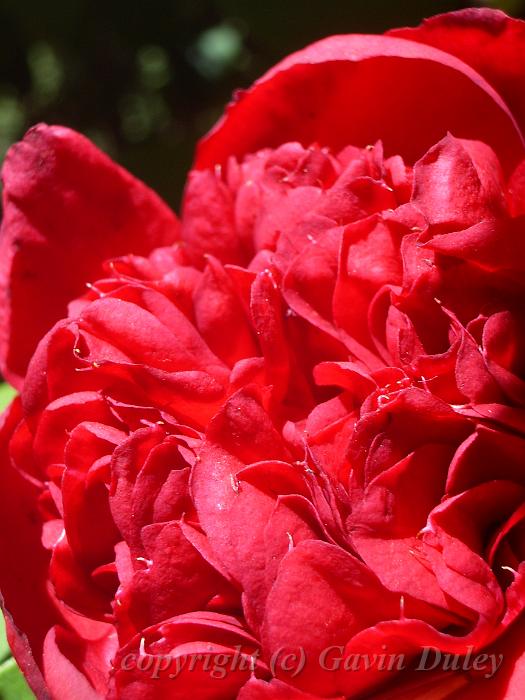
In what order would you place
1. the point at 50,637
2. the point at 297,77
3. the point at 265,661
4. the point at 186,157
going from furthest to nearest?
the point at 186,157, the point at 297,77, the point at 50,637, the point at 265,661

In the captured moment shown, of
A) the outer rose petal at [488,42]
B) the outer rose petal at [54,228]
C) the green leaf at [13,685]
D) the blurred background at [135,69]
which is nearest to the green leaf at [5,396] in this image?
the outer rose petal at [54,228]

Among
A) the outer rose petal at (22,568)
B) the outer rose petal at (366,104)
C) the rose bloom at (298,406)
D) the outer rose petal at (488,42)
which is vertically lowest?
the outer rose petal at (22,568)

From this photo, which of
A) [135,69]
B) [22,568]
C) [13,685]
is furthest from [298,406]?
[135,69]

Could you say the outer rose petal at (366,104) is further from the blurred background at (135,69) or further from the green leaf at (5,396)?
the blurred background at (135,69)

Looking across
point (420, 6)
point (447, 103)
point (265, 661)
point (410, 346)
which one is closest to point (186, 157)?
point (420, 6)

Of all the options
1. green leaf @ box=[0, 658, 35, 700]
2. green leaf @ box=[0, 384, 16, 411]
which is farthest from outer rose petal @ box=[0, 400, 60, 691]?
green leaf @ box=[0, 384, 16, 411]

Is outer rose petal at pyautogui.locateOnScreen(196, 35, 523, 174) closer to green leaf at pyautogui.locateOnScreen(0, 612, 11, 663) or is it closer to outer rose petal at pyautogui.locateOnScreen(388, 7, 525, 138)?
outer rose petal at pyautogui.locateOnScreen(388, 7, 525, 138)

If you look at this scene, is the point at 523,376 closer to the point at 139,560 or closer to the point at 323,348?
the point at 323,348
